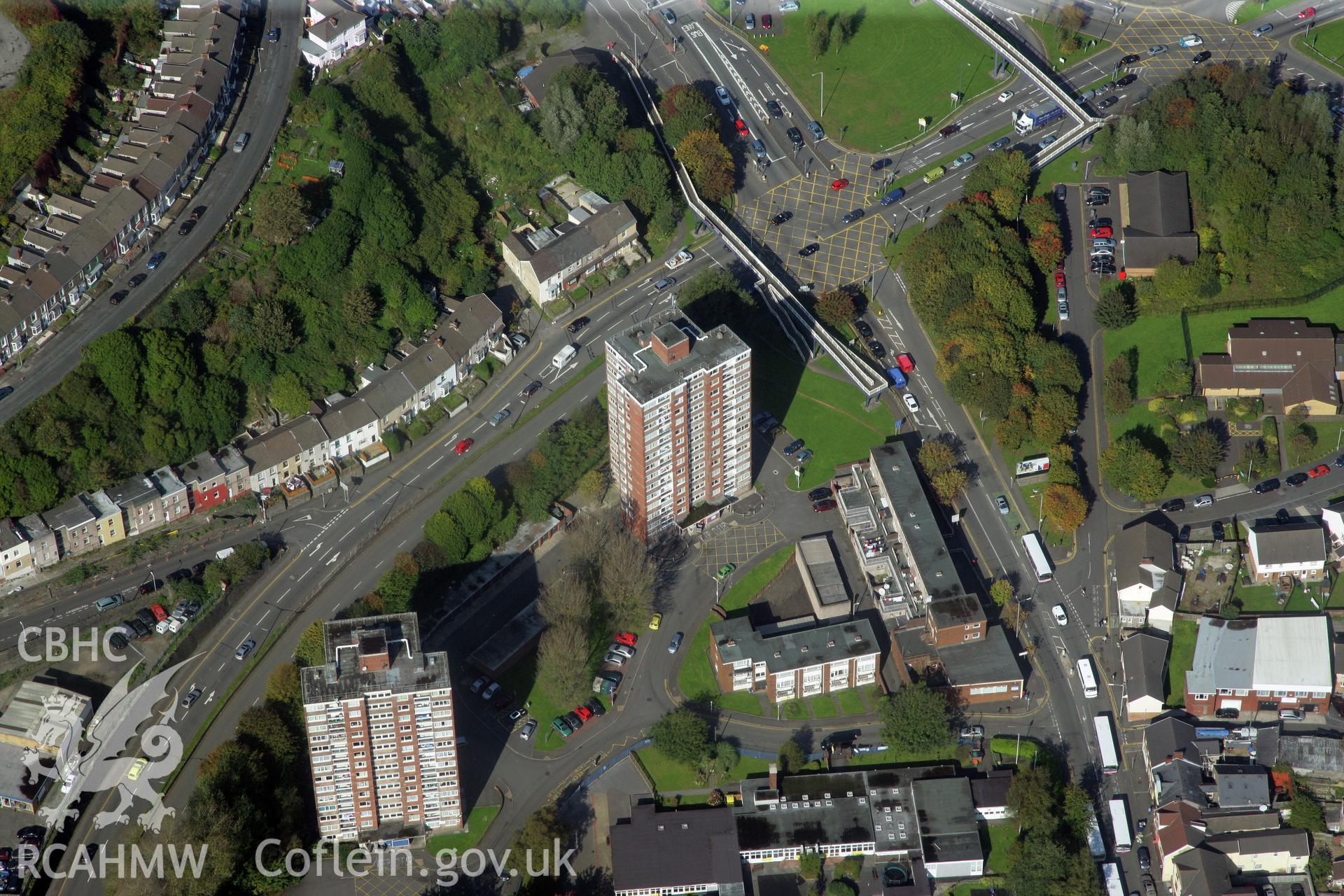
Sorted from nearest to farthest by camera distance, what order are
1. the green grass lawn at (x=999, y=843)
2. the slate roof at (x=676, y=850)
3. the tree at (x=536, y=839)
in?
the slate roof at (x=676, y=850) → the tree at (x=536, y=839) → the green grass lawn at (x=999, y=843)

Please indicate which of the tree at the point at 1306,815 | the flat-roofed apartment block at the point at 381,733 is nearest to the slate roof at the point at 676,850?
the flat-roofed apartment block at the point at 381,733

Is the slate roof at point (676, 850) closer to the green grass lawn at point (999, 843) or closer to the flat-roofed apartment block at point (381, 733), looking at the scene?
the flat-roofed apartment block at point (381, 733)

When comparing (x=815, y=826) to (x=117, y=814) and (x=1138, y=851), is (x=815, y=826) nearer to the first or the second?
(x=1138, y=851)

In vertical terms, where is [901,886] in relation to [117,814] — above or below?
below

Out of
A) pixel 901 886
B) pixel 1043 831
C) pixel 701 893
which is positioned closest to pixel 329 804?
pixel 701 893

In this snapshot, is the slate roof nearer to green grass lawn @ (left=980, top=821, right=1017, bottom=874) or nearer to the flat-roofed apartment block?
the flat-roofed apartment block

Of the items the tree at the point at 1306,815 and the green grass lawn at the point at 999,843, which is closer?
the tree at the point at 1306,815

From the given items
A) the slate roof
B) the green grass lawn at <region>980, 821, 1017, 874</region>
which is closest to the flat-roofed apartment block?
the slate roof
